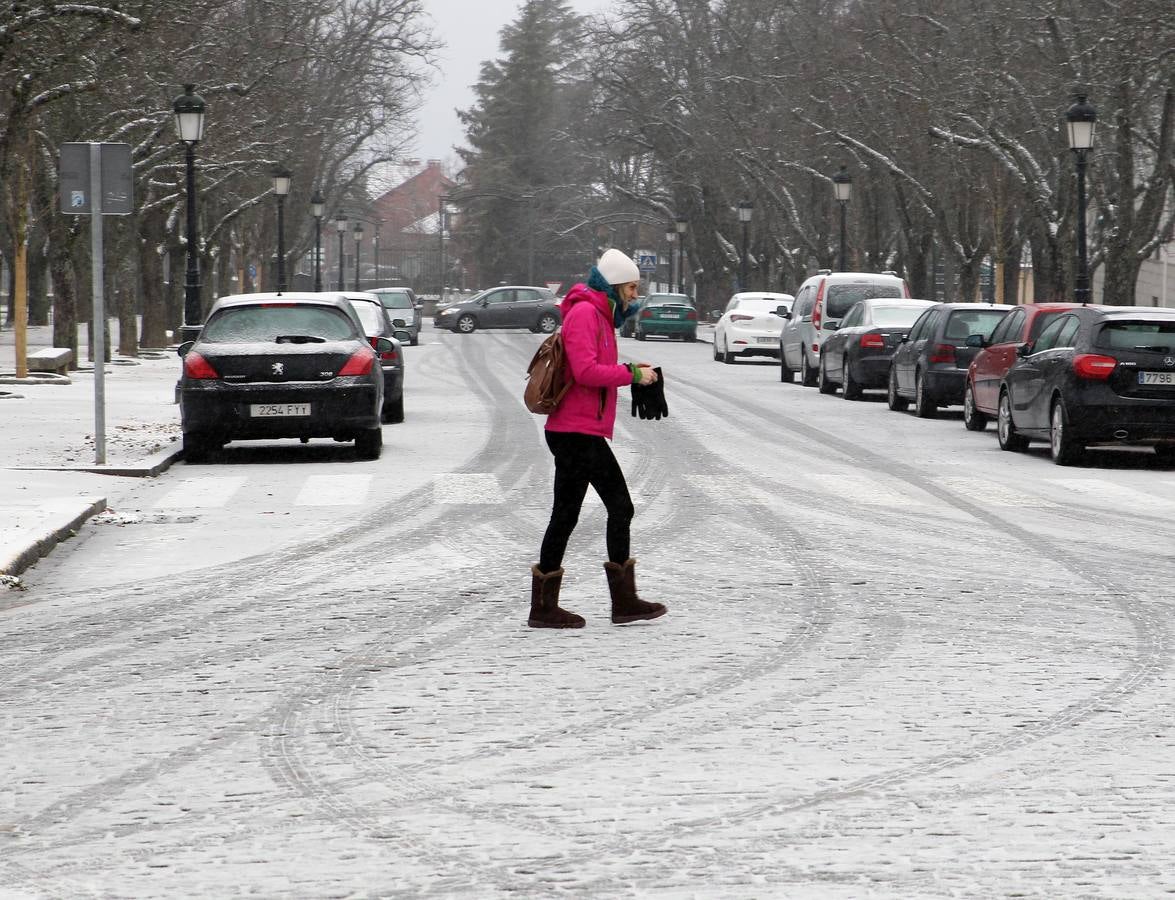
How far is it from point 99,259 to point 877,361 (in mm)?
15471

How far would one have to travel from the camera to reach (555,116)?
125188mm

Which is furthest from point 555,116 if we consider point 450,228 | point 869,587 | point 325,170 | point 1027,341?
point 869,587

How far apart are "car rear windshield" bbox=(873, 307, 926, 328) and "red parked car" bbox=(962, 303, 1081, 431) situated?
546 cm

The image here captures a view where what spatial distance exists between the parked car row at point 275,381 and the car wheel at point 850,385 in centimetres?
1232

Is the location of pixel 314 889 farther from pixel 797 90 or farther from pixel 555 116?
→ pixel 555 116

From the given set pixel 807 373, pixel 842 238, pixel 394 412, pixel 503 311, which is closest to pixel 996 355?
pixel 394 412

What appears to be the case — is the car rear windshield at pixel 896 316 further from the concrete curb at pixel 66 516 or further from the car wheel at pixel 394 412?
the concrete curb at pixel 66 516

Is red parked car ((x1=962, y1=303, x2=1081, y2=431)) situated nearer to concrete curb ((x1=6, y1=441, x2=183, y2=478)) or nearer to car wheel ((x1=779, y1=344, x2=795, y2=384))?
concrete curb ((x1=6, y1=441, x2=183, y2=478))

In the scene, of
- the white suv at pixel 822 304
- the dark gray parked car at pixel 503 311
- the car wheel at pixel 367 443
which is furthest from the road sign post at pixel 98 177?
the dark gray parked car at pixel 503 311

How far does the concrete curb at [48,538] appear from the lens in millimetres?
11094

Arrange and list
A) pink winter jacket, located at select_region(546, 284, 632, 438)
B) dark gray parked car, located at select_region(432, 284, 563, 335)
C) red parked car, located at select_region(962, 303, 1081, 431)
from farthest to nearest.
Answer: dark gray parked car, located at select_region(432, 284, 563, 335), red parked car, located at select_region(962, 303, 1081, 431), pink winter jacket, located at select_region(546, 284, 632, 438)

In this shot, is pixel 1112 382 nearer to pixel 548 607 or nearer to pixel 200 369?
pixel 200 369

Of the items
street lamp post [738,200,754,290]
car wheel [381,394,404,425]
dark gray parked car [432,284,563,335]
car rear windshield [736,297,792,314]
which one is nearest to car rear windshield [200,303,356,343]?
car wheel [381,394,404,425]

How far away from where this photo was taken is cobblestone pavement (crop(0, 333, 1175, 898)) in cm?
524
